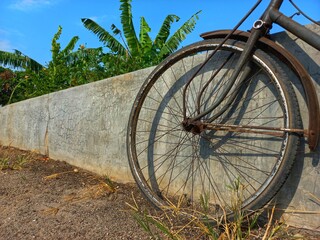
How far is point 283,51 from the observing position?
254cm

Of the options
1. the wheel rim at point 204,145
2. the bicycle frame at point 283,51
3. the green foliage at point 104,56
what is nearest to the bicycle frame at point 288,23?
the bicycle frame at point 283,51

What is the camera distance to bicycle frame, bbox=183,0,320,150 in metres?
2.37

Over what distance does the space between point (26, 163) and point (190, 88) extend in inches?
112

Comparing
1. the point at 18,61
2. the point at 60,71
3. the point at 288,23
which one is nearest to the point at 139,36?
the point at 60,71

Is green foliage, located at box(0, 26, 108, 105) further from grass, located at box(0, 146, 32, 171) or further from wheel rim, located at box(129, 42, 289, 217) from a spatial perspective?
wheel rim, located at box(129, 42, 289, 217)

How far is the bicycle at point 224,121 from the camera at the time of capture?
8.04 feet

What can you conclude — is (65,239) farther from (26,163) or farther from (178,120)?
(26,163)

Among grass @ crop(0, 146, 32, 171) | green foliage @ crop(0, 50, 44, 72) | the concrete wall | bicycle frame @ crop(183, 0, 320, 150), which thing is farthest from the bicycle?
green foliage @ crop(0, 50, 44, 72)

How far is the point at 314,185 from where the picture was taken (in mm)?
2484

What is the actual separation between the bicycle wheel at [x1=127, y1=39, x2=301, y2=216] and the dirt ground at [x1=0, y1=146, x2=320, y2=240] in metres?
0.32

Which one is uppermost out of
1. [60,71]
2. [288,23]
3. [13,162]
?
[60,71]

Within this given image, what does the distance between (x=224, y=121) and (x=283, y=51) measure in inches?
27.3

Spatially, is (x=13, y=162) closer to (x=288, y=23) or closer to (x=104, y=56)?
(x=104, y=56)

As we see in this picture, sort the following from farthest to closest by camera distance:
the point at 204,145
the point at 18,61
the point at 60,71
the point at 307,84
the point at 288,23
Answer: the point at 18,61
the point at 60,71
the point at 204,145
the point at 288,23
the point at 307,84
